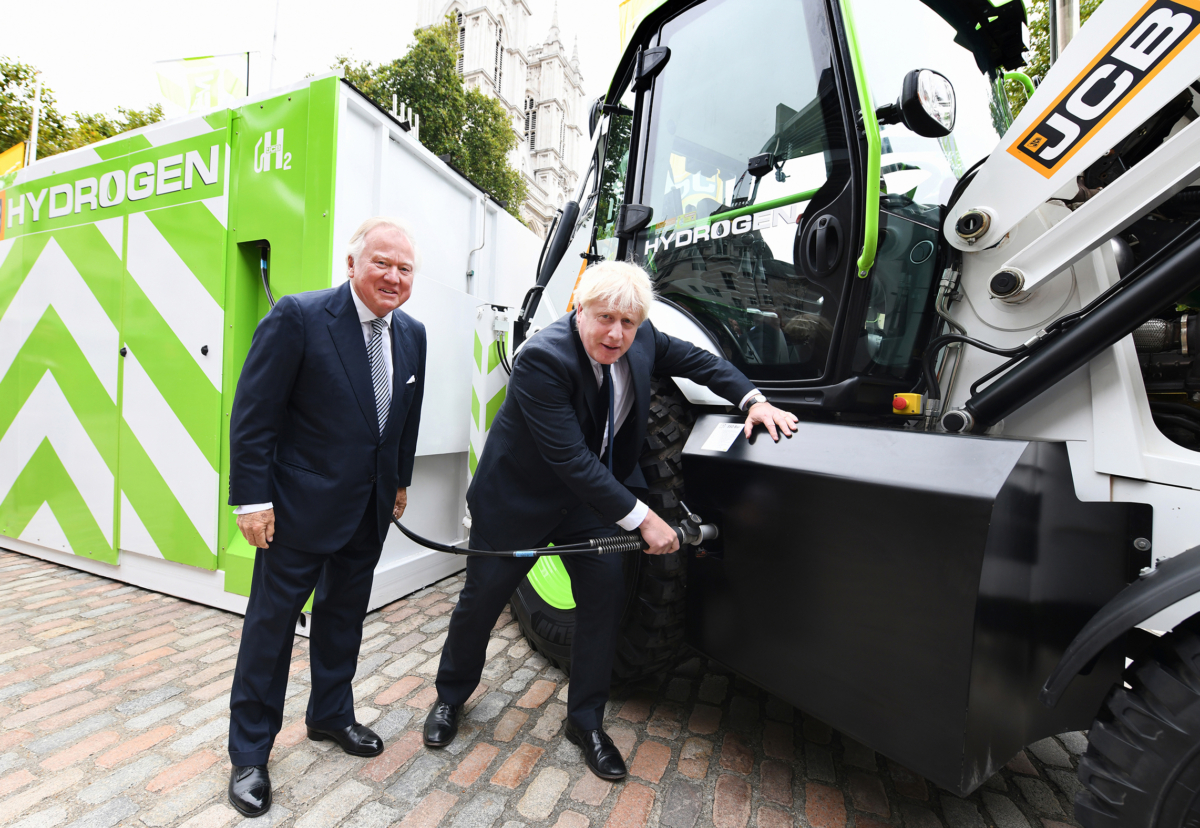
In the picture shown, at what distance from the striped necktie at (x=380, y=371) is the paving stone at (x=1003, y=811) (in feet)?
7.16

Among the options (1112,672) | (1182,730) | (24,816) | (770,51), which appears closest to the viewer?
(1182,730)

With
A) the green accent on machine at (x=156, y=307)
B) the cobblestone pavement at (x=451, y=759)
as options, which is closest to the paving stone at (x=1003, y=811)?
the cobblestone pavement at (x=451, y=759)

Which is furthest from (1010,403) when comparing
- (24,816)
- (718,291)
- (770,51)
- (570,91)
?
(570,91)

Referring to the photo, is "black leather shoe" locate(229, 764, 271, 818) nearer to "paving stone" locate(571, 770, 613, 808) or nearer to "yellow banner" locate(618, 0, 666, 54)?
"paving stone" locate(571, 770, 613, 808)

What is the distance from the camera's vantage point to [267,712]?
1819 mm

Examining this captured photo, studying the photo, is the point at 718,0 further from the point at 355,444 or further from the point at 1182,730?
the point at 1182,730

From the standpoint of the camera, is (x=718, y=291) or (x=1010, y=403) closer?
(x=1010, y=403)

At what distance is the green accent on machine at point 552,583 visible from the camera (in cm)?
262

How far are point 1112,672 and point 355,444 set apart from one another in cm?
210

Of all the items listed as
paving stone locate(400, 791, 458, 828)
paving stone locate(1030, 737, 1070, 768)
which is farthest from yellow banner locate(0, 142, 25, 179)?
paving stone locate(1030, 737, 1070, 768)

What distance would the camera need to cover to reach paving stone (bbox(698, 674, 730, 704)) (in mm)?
2434

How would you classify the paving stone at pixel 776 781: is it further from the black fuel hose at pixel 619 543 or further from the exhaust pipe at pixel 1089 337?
the exhaust pipe at pixel 1089 337

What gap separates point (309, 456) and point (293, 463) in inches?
2.0

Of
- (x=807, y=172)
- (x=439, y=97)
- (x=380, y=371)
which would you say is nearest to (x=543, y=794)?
(x=380, y=371)
